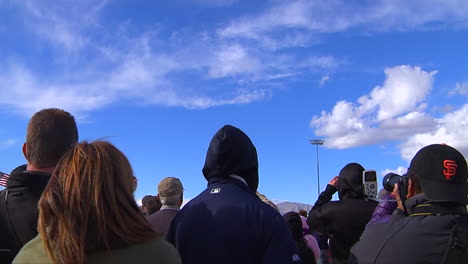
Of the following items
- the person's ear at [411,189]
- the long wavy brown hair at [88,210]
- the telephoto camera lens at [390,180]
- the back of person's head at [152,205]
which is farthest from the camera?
the back of person's head at [152,205]

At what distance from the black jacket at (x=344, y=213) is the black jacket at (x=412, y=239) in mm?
1905

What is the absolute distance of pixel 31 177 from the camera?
2.66 metres

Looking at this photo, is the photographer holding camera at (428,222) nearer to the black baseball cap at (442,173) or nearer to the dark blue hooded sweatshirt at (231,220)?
the black baseball cap at (442,173)

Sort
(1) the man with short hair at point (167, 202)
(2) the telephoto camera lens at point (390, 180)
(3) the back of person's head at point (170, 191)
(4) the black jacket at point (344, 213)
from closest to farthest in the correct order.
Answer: (2) the telephoto camera lens at point (390, 180) → (4) the black jacket at point (344, 213) → (1) the man with short hair at point (167, 202) → (3) the back of person's head at point (170, 191)

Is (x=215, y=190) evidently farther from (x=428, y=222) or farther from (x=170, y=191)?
(x=170, y=191)

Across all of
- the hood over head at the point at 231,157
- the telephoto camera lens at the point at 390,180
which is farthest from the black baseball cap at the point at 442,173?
the hood over head at the point at 231,157

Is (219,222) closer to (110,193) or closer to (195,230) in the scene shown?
(195,230)

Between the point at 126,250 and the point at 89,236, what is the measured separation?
0.17 metres

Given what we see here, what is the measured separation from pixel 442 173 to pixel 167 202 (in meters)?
3.34

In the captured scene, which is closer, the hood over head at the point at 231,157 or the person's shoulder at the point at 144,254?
the person's shoulder at the point at 144,254

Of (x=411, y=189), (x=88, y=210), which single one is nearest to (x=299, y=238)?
(x=411, y=189)

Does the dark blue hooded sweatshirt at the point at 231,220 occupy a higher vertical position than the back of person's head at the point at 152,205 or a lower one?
higher

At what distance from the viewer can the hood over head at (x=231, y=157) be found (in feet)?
9.65

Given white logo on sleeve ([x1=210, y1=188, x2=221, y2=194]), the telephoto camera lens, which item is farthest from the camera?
white logo on sleeve ([x1=210, y1=188, x2=221, y2=194])
